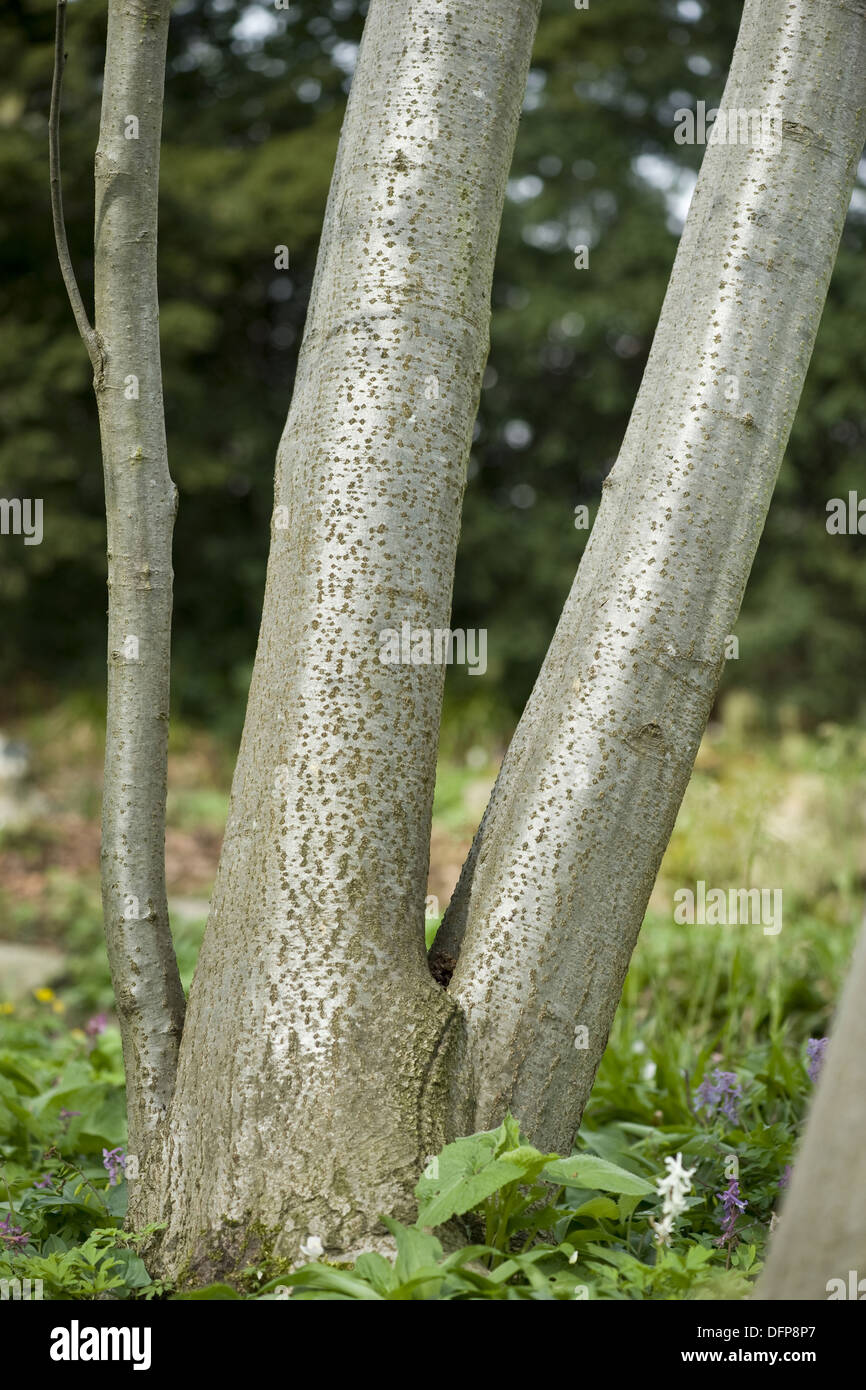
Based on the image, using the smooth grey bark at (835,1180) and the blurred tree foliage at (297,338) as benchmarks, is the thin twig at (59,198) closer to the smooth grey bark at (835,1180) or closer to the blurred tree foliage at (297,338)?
the smooth grey bark at (835,1180)

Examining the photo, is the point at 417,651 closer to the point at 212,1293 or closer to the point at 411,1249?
the point at 411,1249

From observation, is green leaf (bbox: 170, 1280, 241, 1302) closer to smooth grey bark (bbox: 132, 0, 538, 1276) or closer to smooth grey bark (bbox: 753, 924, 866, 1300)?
smooth grey bark (bbox: 132, 0, 538, 1276)

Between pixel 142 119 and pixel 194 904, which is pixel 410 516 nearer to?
pixel 142 119

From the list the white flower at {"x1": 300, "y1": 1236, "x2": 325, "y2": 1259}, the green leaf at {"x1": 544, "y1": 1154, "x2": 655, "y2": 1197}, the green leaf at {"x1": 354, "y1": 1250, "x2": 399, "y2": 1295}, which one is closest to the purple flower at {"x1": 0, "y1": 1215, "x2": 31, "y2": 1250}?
the white flower at {"x1": 300, "y1": 1236, "x2": 325, "y2": 1259}

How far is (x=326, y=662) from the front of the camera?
179 centimetres

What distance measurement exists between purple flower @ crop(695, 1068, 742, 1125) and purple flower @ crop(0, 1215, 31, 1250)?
140 centimetres

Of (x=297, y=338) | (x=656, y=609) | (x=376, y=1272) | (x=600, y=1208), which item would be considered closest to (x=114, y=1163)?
(x=376, y=1272)

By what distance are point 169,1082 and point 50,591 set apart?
23.9 feet

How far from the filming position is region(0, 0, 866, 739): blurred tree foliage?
812 cm

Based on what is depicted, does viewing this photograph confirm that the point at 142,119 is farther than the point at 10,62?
No

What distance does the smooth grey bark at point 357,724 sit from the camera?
5.47ft

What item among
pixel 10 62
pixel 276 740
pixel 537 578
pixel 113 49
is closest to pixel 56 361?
pixel 10 62

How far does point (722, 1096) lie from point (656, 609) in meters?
1.30

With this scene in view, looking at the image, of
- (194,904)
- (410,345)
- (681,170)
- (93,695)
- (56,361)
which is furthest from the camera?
(681,170)
